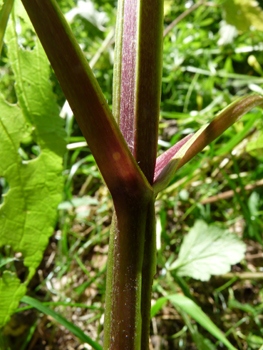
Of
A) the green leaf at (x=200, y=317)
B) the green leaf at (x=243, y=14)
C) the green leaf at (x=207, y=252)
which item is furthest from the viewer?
the green leaf at (x=243, y=14)

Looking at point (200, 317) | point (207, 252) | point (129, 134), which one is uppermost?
point (129, 134)

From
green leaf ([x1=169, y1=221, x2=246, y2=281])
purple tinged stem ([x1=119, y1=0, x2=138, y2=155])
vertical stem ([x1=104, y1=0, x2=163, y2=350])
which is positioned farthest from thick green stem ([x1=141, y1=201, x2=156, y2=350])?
green leaf ([x1=169, y1=221, x2=246, y2=281])

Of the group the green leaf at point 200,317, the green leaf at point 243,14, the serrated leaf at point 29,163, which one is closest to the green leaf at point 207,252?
the green leaf at point 200,317

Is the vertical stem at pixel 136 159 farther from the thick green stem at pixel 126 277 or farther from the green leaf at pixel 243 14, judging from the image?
the green leaf at pixel 243 14

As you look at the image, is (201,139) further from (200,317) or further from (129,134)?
(200,317)

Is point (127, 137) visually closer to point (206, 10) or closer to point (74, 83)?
point (74, 83)

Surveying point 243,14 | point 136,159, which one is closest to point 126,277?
point 136,159

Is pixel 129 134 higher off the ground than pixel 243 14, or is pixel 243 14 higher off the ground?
→ pixel 243 14
